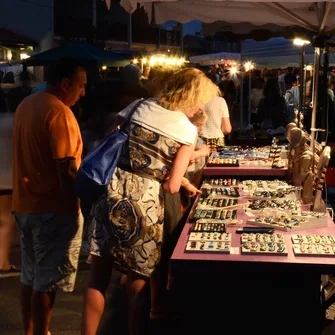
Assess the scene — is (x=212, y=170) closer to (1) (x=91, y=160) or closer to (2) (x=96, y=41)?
(1) (x=91, y=160)

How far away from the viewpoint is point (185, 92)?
12.3ft

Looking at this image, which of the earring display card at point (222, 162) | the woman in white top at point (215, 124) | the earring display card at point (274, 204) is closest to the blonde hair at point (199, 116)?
the earring display card at point (274, 204)

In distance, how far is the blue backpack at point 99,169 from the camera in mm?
3561

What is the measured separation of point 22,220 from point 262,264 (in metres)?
1.50

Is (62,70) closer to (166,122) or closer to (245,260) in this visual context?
(166,122)

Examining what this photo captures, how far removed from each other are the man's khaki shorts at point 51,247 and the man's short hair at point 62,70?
0.81 m

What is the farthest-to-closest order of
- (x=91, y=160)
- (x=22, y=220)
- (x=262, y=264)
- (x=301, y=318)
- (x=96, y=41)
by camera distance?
(x=96, y=41), (x=22, y=220), (x=91, y=160), (x=301, y=318), (x=262, y=264)

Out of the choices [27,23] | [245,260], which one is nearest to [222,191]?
[245,260]

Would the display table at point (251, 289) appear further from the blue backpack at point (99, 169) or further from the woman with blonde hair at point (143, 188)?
the blue backpack at point (99, 169)

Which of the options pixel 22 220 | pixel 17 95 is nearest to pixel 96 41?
pixel 17 95

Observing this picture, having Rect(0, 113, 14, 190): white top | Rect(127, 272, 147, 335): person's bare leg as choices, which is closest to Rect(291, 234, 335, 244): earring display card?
Rect(127, 272, 147, 335): person's bare leg

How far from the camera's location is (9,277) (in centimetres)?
592

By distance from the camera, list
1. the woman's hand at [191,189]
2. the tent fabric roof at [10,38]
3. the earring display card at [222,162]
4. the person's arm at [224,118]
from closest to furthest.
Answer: the woman's hand at [191,189], the earring display card at [222,162], the person's arm at [224,118], the tent fabric roof at [10,38]

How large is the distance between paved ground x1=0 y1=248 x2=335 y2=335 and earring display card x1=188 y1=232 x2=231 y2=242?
82cm
